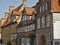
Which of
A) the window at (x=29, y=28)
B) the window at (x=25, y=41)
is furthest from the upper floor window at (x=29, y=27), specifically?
the window at (x=25, y=41)

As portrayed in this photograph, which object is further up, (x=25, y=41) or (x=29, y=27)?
(x=29, y=27)

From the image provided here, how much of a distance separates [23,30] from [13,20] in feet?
24.0

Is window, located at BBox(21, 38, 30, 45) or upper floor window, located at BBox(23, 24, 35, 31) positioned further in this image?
window, located at BBox(21, 38, 30, 45)

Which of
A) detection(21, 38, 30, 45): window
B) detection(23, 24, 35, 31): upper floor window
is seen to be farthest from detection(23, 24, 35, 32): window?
detection(21, 38, 30, 45): window

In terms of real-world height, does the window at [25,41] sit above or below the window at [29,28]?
below

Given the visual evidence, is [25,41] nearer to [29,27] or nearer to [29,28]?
[29,28]

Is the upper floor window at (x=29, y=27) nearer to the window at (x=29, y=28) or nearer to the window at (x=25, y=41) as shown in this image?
the window at (x=29, y=28)

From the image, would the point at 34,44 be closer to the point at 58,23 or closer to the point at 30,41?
the point at 30,41

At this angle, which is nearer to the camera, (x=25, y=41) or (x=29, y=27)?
(x=29, y=27)

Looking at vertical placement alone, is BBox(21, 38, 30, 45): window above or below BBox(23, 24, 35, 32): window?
below

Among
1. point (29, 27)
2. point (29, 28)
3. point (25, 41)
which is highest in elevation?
point (29, 27)

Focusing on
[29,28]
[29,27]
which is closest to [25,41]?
[29,28]

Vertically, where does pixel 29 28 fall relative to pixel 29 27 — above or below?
below

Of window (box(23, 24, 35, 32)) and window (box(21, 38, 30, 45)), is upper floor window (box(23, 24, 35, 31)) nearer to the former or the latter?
window (box(23, 24, 35, 32))
